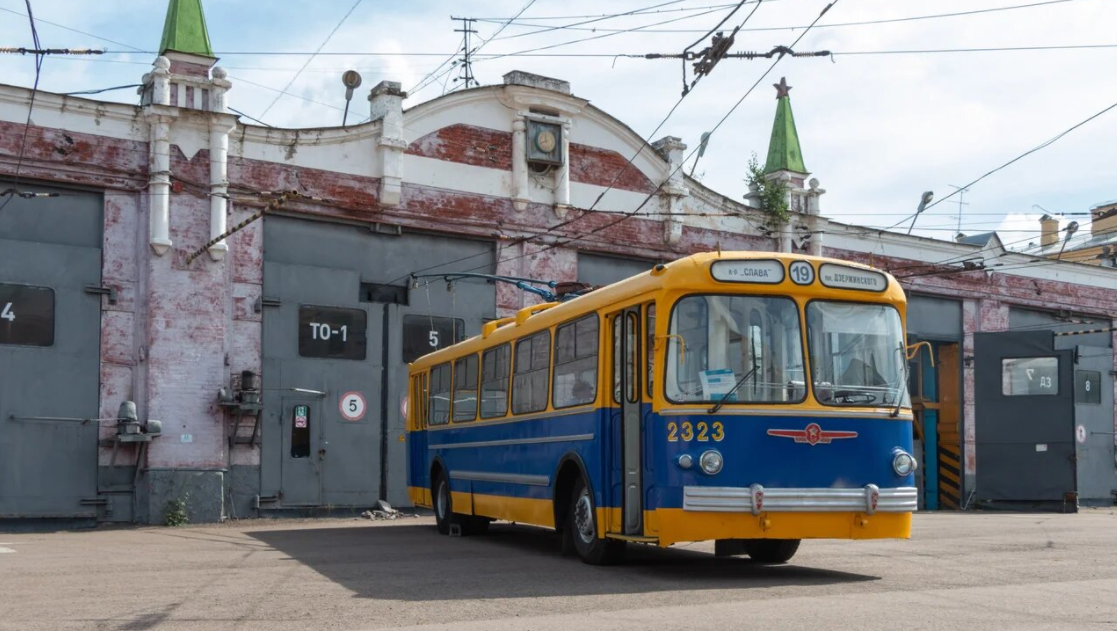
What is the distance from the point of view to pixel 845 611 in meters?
9.26

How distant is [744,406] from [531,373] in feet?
13.2

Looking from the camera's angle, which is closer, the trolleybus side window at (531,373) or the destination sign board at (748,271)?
the destination sign board at (748,271)

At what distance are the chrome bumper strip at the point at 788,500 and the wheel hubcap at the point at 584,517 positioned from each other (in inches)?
74.0

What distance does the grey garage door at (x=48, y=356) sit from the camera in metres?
21.7

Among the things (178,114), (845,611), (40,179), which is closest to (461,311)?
(178,114)

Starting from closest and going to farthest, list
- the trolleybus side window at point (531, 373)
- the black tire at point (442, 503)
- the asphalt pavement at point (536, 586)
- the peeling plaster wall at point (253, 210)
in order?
the asphalt pavement at point (536, 586) → the trolleybus side window at point (531, 373) → the black tire at point (442, 503) → the peeling plaster wall at point (253, 210)

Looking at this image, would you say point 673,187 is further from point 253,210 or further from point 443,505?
point 443,505

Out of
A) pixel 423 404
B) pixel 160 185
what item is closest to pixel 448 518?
pixel 423 404

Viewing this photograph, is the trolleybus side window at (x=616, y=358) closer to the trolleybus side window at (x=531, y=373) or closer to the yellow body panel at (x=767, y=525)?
the yellow body panel at (x=767, y=525)

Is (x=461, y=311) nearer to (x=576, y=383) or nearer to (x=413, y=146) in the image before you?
(x=413, y=146)

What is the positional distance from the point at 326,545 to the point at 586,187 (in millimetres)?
13965

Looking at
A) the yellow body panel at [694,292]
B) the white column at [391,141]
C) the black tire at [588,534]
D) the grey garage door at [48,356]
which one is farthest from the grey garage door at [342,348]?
the yellow body panel at [694,292]

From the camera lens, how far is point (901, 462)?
A: 1197 cm

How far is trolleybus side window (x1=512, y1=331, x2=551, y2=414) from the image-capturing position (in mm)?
14617
